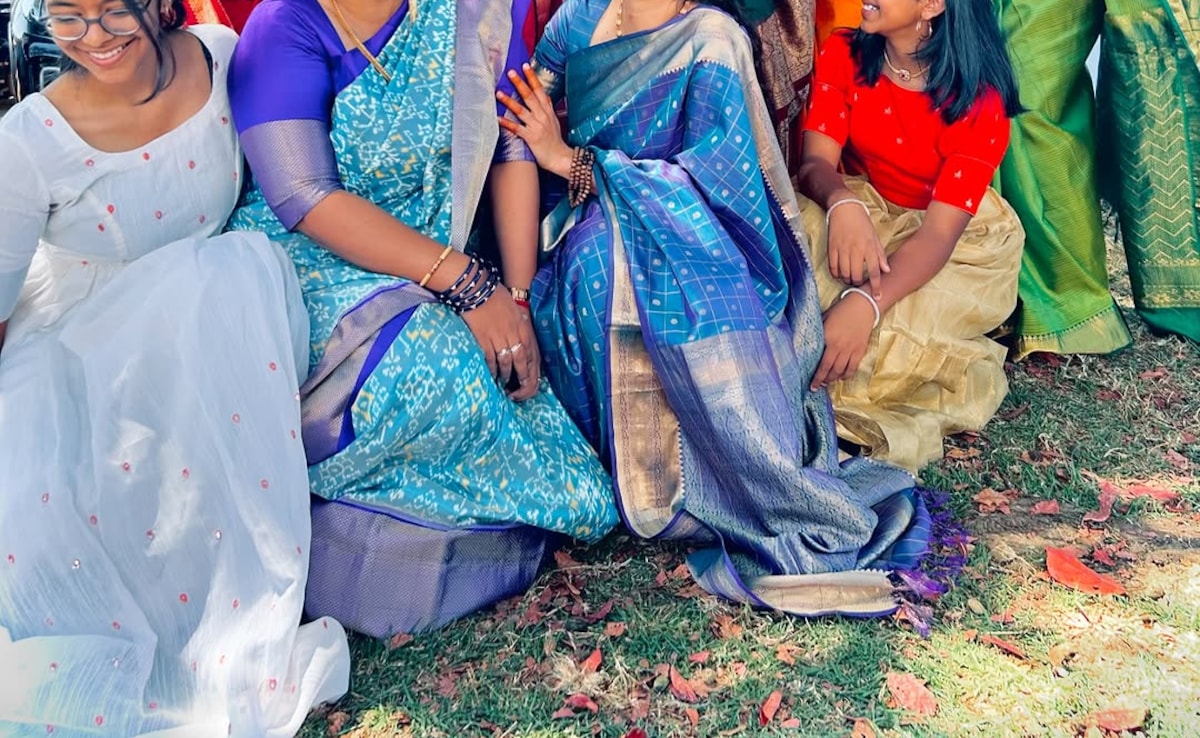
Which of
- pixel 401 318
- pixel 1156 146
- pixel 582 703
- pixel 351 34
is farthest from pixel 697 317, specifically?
pixel 1156 146

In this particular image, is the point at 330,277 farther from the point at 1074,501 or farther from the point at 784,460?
the point at 1074,501

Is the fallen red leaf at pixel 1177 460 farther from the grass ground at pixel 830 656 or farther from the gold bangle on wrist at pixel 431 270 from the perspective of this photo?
the gold bangle on wrist at pixel 431 270

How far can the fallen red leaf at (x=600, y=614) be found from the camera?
2.58 meters

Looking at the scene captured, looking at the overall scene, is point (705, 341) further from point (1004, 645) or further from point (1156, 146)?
point (1156, 146)

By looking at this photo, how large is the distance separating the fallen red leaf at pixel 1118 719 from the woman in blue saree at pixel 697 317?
1.53ft

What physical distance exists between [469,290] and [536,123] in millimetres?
495

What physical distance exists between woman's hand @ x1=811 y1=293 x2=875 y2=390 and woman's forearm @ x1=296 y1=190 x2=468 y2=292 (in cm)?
102

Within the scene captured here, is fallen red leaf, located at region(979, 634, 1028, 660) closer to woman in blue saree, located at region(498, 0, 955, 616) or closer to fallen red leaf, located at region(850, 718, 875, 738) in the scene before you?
woman in blue saree, located at region(498, 0, 955, 616)

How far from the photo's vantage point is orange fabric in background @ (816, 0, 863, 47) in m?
3.62

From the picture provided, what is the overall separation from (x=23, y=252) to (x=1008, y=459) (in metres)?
2.53

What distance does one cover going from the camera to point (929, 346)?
325cm

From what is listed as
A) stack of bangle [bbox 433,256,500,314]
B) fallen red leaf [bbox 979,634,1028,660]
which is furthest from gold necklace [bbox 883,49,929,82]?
fallen red leaf [bbox 979,634,1028,660]

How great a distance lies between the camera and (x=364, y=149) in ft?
8.71

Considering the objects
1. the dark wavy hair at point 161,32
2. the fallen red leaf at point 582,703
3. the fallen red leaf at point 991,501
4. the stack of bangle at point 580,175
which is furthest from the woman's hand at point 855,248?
the dark wavy hair at point 161,32
